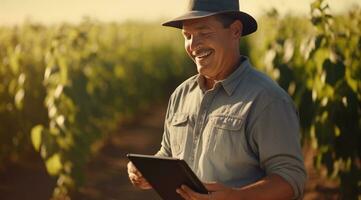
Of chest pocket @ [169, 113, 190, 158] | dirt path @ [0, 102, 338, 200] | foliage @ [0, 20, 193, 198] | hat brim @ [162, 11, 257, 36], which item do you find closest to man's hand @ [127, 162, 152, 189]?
chest pocket @ [169, 113, 190, 158]

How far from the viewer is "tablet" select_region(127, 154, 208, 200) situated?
2.37 m

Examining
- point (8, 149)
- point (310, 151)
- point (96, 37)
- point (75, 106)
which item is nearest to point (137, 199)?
point (75, 106)

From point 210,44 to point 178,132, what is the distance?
391mm

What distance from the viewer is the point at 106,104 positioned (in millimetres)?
9891

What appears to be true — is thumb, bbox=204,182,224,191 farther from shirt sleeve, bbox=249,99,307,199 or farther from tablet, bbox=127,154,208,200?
shirt sleeve, bbox=249,99,307,199

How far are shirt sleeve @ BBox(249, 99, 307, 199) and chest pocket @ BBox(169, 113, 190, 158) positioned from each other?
377 millimetres

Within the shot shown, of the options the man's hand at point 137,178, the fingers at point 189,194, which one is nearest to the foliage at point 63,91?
the man's hand at point 137,178

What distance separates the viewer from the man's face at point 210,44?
2715mm

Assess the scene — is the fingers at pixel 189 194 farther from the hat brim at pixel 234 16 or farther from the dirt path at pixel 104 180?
the dirt path at pixel 104 180

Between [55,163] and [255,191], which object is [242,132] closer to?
[255,191]

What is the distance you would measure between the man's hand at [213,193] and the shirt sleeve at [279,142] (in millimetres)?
177

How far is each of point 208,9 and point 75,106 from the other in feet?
15.6

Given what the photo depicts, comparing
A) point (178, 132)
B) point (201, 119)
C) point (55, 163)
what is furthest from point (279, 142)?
point (55, 163)

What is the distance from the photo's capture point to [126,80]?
11.4 metres
